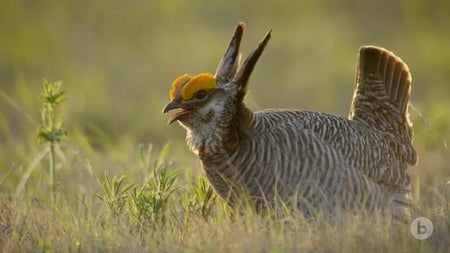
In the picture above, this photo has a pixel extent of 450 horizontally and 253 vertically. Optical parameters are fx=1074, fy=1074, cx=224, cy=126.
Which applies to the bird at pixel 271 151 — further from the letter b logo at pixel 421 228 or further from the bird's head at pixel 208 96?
the letter b logo at pixel 421 228

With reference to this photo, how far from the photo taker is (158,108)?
11.0 m

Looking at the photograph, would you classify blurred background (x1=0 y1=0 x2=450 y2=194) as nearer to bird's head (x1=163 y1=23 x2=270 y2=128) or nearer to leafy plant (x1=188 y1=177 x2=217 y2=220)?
leafy plant (x1=188 y1=177 x2=217 y2=220)

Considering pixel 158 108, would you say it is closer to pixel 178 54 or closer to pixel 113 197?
pixel 178 54

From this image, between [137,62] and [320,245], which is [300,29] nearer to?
[137,62]

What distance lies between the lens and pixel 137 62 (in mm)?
13633

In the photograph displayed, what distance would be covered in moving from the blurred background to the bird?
2.19 m

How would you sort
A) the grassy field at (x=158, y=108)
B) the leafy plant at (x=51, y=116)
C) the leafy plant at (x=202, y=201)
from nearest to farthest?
the grassy field at (x=158, y=108), the leafy plant at (x=202, y=201), the leafy plant at (x=51, y=116)

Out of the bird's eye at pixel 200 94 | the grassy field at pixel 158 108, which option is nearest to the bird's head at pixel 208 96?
the bird's eye at pixel 200 94

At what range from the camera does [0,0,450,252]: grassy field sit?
495 cm

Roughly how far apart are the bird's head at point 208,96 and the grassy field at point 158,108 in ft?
A: 0.96

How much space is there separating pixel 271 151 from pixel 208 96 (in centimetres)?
42

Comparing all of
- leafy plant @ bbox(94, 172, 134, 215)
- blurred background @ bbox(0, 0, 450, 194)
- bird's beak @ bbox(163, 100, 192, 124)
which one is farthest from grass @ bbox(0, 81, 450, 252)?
blurred background @ bbox(0, 0, 450, 194)

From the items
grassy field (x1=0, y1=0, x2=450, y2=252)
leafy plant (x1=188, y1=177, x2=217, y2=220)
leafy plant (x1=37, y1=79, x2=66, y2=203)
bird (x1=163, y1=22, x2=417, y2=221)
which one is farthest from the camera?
leafy plant (x1=37, y1=79, x2=66, y2=203)

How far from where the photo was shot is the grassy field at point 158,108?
4953 mm
